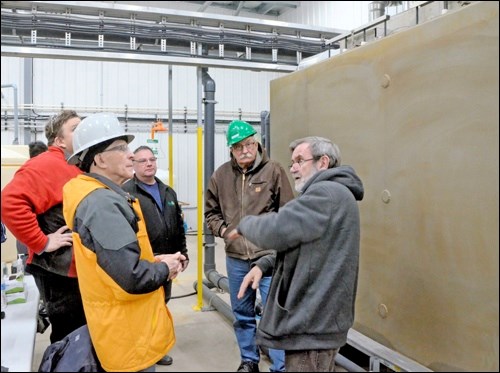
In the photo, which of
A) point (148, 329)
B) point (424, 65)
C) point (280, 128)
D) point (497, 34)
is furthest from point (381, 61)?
point (148, 329)

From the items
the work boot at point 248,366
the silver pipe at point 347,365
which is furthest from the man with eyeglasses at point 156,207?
the silver pipe at point 347,365

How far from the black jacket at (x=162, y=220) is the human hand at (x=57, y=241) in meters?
0.59

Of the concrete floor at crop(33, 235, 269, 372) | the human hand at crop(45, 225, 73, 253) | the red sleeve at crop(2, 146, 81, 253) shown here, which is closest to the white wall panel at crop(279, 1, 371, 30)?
the red sleeve at crop(2, 146, 81, 253)

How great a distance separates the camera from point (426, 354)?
1.40 meters

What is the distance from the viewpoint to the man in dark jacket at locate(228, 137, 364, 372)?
1117 mm

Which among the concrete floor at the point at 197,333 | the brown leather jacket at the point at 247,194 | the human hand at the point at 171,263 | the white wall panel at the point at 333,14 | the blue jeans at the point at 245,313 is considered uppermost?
the white wall panel at the point at 333,14

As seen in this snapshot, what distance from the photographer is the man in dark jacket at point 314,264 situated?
3.67 ft

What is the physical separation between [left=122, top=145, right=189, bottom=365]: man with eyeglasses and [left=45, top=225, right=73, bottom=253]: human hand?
0.59 meters

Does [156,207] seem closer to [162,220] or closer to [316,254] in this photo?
[162,220]

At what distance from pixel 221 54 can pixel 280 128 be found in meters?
0.53

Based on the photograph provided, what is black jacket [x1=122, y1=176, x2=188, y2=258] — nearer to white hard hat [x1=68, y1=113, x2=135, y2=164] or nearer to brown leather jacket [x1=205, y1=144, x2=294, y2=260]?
brown leather jacket [x1=205, y1=144, x2=294, y2=260]

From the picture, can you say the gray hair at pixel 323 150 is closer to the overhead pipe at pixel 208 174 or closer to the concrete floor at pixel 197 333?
the concrete floor at pixel 197 333

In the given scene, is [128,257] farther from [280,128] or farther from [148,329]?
[280,128]

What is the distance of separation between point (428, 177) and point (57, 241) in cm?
132
